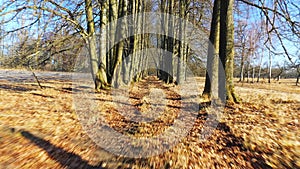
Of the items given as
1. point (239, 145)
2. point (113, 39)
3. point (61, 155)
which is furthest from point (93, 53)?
point (239, 145)

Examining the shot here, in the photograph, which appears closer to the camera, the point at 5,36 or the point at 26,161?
the point at 26,161

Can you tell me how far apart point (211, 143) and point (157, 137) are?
1310mm

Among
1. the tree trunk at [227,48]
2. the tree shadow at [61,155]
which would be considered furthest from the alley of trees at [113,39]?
the tree shadow at [61,155]

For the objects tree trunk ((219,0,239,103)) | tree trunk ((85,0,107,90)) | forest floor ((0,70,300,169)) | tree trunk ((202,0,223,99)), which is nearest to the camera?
forest floor ((0,70,300,169))

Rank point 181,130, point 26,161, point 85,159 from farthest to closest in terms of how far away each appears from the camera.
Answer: point 181,130 → point 85,159 → point 26,161

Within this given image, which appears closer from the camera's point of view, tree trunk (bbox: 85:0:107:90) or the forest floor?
the forest floor

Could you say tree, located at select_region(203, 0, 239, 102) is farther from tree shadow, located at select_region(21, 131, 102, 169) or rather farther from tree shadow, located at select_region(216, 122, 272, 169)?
tree shadow, located at select_region(21, 131, 102, 169)

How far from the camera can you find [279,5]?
20.5 feet

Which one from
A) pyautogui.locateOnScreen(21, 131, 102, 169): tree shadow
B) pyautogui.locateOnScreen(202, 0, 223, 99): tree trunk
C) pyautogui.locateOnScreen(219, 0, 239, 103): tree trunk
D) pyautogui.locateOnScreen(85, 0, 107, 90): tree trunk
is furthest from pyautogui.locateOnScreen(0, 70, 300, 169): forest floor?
pyautogui.locateOnScreen(85, 0, 107, 90): tree trunk

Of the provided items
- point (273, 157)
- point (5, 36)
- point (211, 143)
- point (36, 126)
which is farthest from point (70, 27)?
point (273, 157)

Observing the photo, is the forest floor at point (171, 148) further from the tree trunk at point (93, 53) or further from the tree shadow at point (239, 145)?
the tree trunk at point (93, 53)

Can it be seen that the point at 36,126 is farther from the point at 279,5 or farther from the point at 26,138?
the point at 279,5

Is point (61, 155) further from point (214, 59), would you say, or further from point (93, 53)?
point (93, 53)

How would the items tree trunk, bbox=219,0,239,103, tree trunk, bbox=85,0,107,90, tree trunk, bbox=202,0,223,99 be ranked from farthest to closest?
tree trunk, bbox=85,0,107,90, tree trunk, bbox=202,0,223,99, tree trunk, bbox=219,0,239,103
